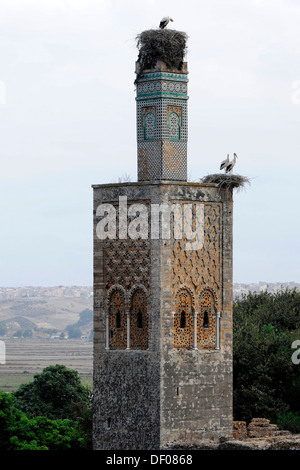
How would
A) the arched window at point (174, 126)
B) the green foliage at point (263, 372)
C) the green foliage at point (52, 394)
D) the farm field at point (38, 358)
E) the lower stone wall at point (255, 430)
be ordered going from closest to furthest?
the arched window at point (174, 126), the lower stone wall at point (255, 430), the green foliage at point (263, 372), the green foliage at point (52, 394), the farm field at point (38, 358)

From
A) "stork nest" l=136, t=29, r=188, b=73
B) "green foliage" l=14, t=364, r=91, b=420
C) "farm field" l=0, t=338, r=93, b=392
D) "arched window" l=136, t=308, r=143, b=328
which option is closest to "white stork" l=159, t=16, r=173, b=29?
"stork nest" l=136, t=29, r=188, b=73

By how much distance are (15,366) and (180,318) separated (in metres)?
87.7

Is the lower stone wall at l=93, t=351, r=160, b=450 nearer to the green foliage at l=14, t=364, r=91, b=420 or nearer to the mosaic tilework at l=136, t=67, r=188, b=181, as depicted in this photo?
the mosaic tilework at l=136, t=67, r=188, b=181

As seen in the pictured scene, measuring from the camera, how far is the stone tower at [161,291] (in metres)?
26.8

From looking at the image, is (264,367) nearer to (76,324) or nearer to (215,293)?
(215,293)

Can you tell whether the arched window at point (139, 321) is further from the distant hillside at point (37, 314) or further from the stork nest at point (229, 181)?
the distant hillside at point (37, 314)

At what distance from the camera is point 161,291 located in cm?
2675

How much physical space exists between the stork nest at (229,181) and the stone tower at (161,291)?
0.52 feet

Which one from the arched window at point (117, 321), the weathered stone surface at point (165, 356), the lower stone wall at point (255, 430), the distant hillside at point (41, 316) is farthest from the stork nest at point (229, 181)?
the distant hillside at point (41, 316)

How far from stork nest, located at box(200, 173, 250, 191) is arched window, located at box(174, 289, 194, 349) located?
2.52m

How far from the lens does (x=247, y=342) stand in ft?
116

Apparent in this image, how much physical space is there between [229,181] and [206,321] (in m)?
3.10
